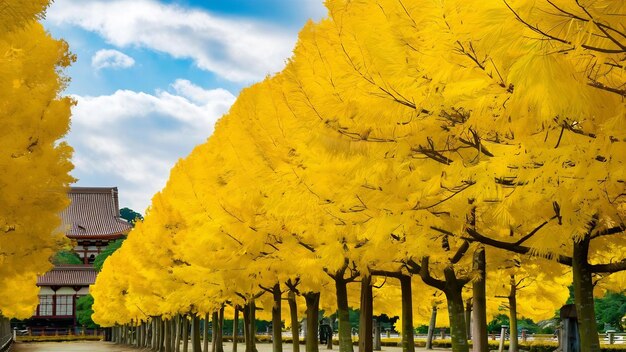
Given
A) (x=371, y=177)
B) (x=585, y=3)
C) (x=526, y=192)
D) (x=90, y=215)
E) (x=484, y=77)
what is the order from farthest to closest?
(x=90, y=215) < (x=371, y=177) < (x=526, y=192) < (x=484, y=77) < (x=585, y=3)

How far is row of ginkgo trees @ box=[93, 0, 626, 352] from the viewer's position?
14.6ft

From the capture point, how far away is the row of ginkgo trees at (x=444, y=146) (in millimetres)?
4465

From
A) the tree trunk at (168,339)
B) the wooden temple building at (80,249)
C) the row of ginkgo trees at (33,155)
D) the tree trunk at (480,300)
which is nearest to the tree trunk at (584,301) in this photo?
the tree trunk at (480,300)

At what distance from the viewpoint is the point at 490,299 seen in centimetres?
3056

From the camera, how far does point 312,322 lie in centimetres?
1786

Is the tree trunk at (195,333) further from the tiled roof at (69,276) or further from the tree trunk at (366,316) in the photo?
the tiled roof at (69,276)

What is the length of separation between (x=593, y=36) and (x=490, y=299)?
27.4 metres

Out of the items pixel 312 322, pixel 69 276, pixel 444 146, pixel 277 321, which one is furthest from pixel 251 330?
pixel 69 276

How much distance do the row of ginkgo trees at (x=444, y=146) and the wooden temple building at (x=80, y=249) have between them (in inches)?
2222

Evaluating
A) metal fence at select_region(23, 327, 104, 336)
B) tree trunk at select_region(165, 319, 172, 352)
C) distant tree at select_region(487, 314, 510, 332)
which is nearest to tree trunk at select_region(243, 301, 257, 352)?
tree trunk at select_region(165, 319, 172, 352)

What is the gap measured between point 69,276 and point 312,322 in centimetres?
6605

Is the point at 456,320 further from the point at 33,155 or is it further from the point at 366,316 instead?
the point at 33,155

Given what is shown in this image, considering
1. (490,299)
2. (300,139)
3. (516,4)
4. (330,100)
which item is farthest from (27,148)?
(490,299)

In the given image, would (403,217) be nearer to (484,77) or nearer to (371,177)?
(371,177)
